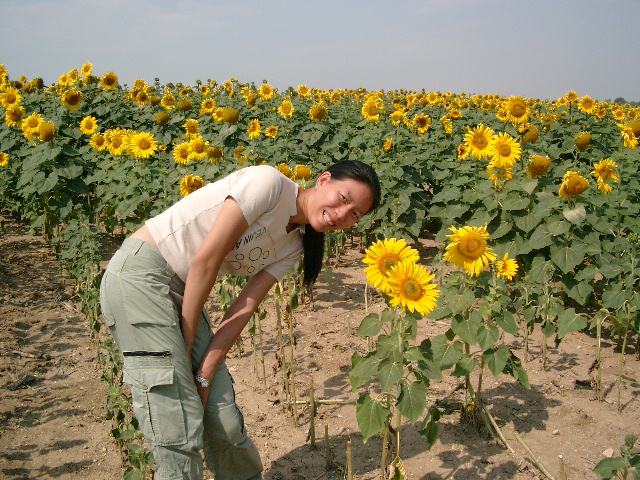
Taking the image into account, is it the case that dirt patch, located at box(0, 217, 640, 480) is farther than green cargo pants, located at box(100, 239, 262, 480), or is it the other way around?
dirt patch, located at box(0, 217, 640, 480)

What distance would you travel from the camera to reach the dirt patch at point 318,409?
2.81 metres

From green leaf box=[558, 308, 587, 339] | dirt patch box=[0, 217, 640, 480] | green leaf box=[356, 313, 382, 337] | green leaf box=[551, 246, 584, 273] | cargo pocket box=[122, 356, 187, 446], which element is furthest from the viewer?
green leaf box=[551, 246, 584, 273]

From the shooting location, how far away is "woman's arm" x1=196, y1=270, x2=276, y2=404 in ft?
7.03

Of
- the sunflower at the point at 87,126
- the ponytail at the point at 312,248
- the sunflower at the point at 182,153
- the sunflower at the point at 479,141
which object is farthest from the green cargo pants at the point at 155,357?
the sunflower at the point at 87,126

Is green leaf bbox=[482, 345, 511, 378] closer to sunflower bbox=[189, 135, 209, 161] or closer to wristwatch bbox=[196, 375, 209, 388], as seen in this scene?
wristwatch bbox=[196, 375, 209, 388]

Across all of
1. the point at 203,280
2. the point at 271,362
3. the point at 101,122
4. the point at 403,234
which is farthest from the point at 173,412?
the point at 101,122

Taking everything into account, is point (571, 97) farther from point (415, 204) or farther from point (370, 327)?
point (370, 327)

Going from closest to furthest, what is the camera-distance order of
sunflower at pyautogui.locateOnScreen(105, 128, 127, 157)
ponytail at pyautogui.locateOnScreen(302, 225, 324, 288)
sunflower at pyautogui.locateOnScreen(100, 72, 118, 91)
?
1. ponytail at pyautogui.locateOnScreen(302, 225, 324, 288)
2. sunflower at pyautogui.locateOnScreen(105, 128, 127, 157)
3. sunflower at pyautogui.locateOnScreen(100, 72, 118, 91)

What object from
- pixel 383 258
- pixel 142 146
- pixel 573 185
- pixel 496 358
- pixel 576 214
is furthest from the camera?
pixel 142 146

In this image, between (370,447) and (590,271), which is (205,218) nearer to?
(370,447)

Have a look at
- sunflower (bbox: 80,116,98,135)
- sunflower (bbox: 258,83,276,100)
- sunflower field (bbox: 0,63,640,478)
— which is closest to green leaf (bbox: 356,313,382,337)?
sunflower field (bbox: 0,63,640,478)

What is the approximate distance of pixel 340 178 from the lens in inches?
82.7

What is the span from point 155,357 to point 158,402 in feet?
0.48

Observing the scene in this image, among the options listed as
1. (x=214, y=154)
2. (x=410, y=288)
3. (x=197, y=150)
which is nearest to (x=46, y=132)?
(x=197, y=150)
